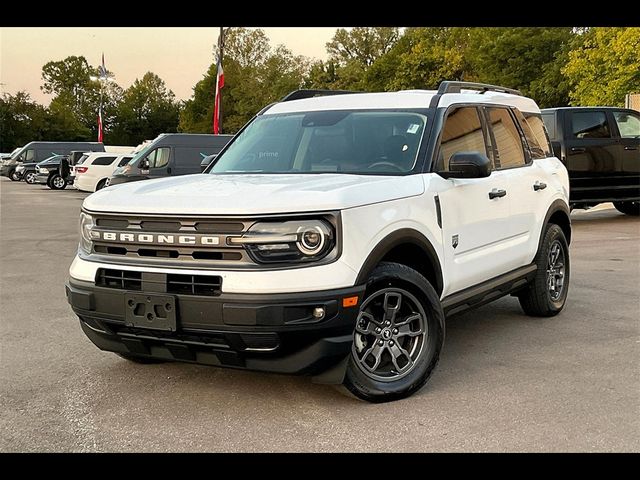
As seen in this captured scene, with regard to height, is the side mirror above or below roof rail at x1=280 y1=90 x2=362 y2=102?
below

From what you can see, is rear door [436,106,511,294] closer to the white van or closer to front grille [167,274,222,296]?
front grille [167,274,222,296]

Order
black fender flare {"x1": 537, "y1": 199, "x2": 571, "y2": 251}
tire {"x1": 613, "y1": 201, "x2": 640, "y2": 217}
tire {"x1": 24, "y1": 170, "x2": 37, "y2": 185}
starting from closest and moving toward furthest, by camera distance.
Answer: black fender flare {"x1": 537, "y1": 199, "x2": 571, "y2": 251} < tire {"x1": 613, "y1": 201, "x2": 640, "y2": 217} < tire {"x1": 24, "y1": 170, "x2": 37, "y2": 185}

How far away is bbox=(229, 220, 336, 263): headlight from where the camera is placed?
370 cm

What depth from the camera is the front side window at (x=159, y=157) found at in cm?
1927

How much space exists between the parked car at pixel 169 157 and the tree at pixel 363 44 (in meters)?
54.0

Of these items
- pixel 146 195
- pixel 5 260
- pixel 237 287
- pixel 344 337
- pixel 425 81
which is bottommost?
pixel 5 260

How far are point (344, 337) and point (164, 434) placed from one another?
1063 millimetres

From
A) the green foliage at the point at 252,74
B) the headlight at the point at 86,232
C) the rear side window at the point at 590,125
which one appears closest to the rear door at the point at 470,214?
the headlight at the point at 86,232

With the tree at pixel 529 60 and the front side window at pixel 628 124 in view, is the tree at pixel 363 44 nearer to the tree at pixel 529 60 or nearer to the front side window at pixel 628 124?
the tree at pixel 529 60

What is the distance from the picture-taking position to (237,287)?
3668 millimetres

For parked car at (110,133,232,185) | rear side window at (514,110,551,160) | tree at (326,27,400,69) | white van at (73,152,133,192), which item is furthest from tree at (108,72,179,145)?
rear side window at (514,110,551,160)

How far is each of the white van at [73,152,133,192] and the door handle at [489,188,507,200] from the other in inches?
855
